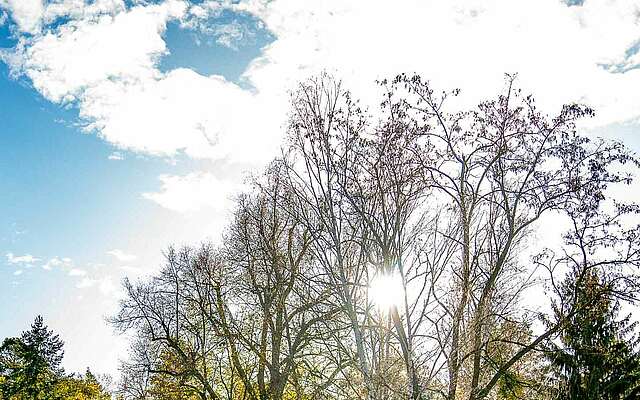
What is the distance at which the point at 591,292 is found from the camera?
10484mm

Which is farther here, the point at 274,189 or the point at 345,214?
the point at 274,189

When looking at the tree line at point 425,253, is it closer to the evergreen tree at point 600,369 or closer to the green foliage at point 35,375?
the evergreen tree at point 600,369

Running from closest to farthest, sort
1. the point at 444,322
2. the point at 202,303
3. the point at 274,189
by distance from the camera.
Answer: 1. the point at 444,322
2. the point at 274,189
3. the point at 202,303

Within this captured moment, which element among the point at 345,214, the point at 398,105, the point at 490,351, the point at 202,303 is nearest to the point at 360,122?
the point at 398,105

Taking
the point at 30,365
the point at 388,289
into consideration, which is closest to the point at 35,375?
the point at 30,365

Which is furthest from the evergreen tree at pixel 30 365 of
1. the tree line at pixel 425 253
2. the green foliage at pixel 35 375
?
the tree line at pixel 425 253

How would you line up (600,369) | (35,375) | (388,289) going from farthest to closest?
(35,375)
(600,369)
(388,289)

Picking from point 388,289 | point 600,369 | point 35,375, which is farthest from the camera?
point 35,375

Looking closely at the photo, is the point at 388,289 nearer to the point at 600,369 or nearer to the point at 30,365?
the point at 600,369

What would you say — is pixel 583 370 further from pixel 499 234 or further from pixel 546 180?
pixel 546 180

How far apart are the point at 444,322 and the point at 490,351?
998mm

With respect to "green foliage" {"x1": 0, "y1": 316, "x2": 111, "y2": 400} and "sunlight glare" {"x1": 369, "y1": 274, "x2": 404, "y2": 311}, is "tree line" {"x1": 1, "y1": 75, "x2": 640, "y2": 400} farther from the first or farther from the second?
"green foliage" {"x1": 0, "y1": 316, "x2": 111, "y2": 400}

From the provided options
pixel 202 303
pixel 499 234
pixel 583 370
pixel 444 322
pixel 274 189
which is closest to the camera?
pixel 444 322

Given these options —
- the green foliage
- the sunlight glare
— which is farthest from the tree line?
the green foliage
